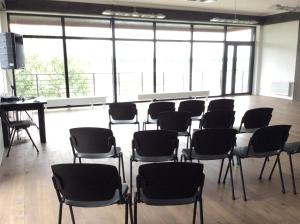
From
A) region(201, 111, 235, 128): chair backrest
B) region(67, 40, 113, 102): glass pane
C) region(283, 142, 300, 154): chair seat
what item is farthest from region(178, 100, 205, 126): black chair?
Answer: region(67, 40, 113, 102): glass pane

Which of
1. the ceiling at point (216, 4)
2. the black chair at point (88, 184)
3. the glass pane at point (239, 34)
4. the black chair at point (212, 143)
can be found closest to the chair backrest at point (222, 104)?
the black chair at point (212, 143)

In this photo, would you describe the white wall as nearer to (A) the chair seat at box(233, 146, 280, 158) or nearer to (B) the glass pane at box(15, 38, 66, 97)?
(B) the glass pane at box(15, 38, 66, 97)

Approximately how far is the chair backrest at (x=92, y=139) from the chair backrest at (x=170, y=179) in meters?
1.05

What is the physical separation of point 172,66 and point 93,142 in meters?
7.81

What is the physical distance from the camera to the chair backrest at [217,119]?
4.09 m

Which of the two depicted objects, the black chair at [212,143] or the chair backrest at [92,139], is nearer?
the black chair at [212,143]

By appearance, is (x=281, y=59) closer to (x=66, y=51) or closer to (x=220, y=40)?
(x=220, y=40)

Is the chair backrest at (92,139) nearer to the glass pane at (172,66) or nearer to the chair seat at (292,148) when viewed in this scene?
the chair seat at (292,148)

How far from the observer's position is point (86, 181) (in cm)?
194

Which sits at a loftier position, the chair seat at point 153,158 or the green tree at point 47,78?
the green tree at point 47,78

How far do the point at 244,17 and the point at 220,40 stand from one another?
123cm

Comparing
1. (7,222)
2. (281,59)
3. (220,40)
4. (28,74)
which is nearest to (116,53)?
(28,74)

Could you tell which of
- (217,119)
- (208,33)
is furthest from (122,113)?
(208,33)

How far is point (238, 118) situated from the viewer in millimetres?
7191
